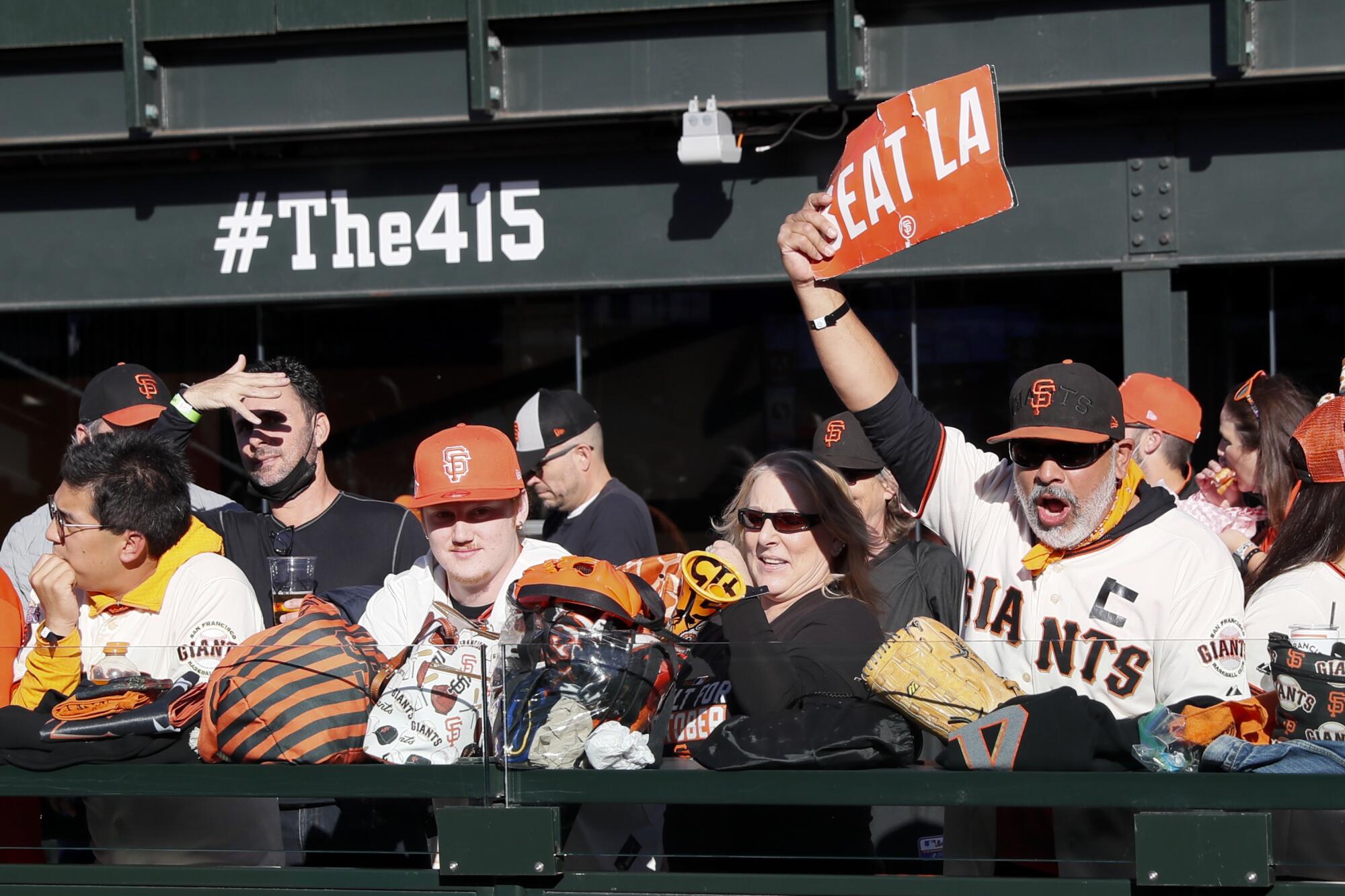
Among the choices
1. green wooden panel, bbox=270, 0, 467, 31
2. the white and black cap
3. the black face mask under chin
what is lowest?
the black face mask under chin

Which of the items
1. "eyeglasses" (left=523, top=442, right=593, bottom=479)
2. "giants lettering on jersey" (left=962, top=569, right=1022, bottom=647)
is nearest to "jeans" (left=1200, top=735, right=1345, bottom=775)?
"giants lettering on jersey" (left=962, top=569, right=1022, bottom=647)

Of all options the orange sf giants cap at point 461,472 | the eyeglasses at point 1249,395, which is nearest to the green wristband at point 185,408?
the orange sf giants cap at point 461,472

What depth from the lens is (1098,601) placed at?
10.3ft

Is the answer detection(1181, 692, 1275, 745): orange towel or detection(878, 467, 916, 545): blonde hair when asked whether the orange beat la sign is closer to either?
detection(1181, 692, 1275, 745): orange towel

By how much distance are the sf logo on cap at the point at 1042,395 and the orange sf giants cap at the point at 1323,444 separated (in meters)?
0.54

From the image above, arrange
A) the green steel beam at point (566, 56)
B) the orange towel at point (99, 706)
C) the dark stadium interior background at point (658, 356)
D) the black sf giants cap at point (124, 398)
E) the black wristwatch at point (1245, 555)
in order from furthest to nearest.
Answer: the dark stadium interior background at point (658, 356), the green steel beam at point (566, 56), the black sf giants cap at point (124, 398), the black wristwatch at point (1245, 555), the orange towel at point (99, 706)

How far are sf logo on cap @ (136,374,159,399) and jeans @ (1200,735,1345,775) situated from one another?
11.7 feet

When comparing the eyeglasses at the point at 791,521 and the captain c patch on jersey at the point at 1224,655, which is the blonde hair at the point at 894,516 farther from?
the captain c patch on jersey at the point at 1224,655

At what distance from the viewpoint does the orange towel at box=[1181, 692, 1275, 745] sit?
2.69 metres

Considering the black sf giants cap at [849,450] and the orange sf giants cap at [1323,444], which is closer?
the orange sf giants cap at [1323,444]

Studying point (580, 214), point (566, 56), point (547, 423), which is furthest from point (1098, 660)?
→ point (566, 56)

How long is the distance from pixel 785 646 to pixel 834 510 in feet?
2.01

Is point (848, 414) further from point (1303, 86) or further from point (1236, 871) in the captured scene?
point (1303, 86)

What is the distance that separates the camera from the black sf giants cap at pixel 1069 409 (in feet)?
10.5
